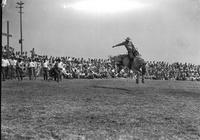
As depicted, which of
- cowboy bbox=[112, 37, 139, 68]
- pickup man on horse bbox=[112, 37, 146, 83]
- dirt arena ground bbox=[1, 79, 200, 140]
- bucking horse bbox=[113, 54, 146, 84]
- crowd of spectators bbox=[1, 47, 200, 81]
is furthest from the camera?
crowd of spectators bbox=[1, 47, 200, 81]

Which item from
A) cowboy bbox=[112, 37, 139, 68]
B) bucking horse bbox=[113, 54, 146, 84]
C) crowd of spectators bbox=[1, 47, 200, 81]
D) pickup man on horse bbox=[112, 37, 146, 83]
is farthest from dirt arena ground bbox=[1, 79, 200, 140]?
crowd of spectators bbox=[1, 47, 200, 81]

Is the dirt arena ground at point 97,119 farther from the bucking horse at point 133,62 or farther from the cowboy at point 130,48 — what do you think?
the bucking horse at point 133,62

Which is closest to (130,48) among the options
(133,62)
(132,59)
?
(132,59)

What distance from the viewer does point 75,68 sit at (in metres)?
39.0

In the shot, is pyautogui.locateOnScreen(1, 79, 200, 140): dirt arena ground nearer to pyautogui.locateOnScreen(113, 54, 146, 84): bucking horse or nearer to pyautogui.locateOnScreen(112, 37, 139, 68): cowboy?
pyautogui.locateOnScreen(112, 37, 139, 68): cowboy

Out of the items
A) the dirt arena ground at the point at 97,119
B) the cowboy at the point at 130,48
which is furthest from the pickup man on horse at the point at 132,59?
the dirt arena ground at the point at 97,119

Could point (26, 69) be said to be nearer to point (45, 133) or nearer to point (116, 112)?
point (116, 112)

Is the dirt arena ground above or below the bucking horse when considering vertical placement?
below

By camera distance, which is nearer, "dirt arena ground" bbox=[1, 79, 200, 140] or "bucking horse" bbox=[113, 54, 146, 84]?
"dirt arena ground" bbox=[1, 79, 200, 140]

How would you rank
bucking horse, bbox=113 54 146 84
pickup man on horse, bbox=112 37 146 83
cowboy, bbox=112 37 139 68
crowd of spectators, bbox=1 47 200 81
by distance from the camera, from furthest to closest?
1. crowd of spectators, bbox=1 47 200 81
2. bucking horse, bbox=113 54 146 84
3. pickup man on horse, bbox=112 37 146 83
4. cowboy, bbox=112 37 139 68

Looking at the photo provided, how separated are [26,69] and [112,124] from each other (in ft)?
76.1

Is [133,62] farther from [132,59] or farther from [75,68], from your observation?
[75,68]

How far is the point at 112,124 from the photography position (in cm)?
955

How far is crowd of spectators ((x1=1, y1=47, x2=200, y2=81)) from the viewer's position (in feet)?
94.3
